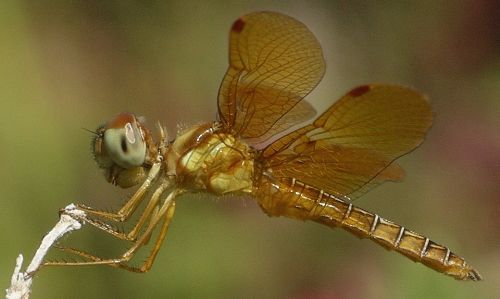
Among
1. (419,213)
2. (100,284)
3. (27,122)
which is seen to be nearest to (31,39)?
(27,122)

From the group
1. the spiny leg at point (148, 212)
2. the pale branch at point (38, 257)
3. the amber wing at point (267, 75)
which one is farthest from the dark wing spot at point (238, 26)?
the pale branch at point (38, 257)

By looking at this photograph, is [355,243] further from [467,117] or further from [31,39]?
[31,39]

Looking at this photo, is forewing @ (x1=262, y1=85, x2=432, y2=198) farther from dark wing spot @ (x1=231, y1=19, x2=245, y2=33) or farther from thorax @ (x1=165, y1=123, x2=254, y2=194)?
dark wing spot @ (x1=231, y1=19, x2=245, y2=33)

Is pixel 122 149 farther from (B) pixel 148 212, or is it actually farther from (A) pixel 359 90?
(A) pixel 359 90

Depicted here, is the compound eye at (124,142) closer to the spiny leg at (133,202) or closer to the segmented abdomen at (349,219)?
the spiny leg at (133,202)

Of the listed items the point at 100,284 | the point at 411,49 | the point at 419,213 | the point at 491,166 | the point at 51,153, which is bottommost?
the point at 100,284

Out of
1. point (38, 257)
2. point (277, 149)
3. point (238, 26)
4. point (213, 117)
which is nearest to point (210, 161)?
point (277, 149)

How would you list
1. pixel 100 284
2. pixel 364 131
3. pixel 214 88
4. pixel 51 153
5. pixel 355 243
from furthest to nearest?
pixel 214 88, pixel 51 153, pixel 355 243, pixel 100 284, pixel 364 131
